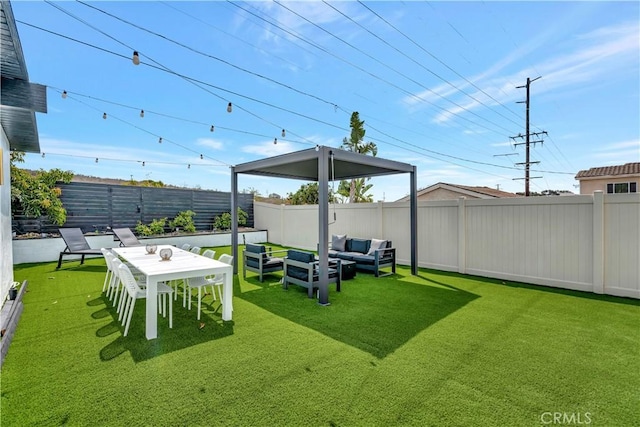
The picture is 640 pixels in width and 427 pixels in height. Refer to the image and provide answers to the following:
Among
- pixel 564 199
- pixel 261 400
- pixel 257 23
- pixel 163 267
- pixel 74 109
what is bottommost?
pixel 261 400

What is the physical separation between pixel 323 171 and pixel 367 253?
3575mm

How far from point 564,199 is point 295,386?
6049mm

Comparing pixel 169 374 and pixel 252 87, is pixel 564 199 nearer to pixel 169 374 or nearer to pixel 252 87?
pixel 169 374

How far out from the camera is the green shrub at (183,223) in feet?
39.5

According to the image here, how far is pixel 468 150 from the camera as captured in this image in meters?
21.9

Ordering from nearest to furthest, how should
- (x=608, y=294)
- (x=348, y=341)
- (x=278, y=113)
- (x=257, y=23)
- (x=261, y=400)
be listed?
(x=261, y=400)
(x=348, y=341)
(x=608, y=294)
(x=257, y=23)
(x=278, y=113)

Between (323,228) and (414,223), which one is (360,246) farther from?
(323,228)

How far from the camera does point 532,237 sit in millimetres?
6152

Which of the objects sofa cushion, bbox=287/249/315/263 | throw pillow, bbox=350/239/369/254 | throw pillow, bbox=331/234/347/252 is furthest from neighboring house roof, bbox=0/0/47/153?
throw pillow, bbox=350/239/369/254

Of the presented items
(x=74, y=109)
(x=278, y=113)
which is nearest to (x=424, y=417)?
(x=278, y=113)

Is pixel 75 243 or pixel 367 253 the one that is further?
pixel 75 243

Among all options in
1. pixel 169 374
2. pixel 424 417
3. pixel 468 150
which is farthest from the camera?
pixel 468 150

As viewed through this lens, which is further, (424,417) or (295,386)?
(295,386)

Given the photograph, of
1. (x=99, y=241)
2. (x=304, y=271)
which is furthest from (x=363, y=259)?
(x=99, y=241)
